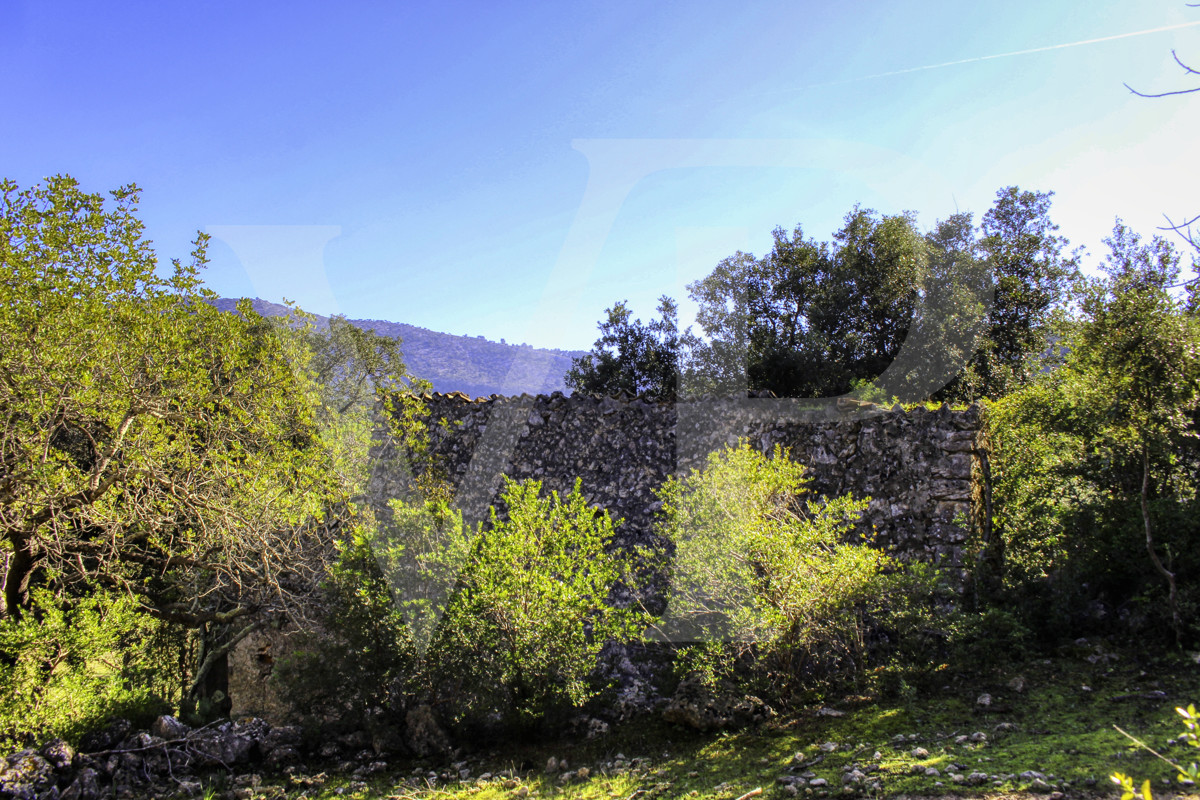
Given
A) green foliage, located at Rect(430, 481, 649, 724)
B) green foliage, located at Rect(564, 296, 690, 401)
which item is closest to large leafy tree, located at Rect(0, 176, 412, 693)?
green foliage, located at Rect(430, 481, 649, 724)

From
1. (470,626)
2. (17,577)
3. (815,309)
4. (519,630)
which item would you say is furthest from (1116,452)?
(17,577)

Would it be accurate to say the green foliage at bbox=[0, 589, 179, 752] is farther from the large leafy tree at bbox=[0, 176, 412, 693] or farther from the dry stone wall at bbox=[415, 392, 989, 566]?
the dry stone wall at bbox=[415, 392, 989, 566]

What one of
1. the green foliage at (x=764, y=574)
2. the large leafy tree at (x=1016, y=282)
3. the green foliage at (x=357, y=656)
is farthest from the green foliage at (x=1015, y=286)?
the green foliage at (x=357, y=656)

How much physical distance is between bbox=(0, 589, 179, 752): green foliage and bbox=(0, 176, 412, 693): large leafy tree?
1.21ft

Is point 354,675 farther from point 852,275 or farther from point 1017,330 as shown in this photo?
point 1017,330

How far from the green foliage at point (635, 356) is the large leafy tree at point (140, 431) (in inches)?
299

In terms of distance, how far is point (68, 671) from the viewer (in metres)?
7.33

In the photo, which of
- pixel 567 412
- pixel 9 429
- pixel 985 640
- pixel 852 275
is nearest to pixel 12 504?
pixel 9 429

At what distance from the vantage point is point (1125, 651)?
22.9 ft

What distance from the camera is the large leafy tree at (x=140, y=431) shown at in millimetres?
6559

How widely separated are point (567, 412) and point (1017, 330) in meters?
12.1

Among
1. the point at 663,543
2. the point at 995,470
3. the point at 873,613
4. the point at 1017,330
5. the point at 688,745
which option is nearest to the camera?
the point at 688,745

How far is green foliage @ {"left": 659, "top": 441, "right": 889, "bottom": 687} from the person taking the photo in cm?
670

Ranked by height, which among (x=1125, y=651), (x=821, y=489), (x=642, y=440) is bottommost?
(x=1125, y=651)
